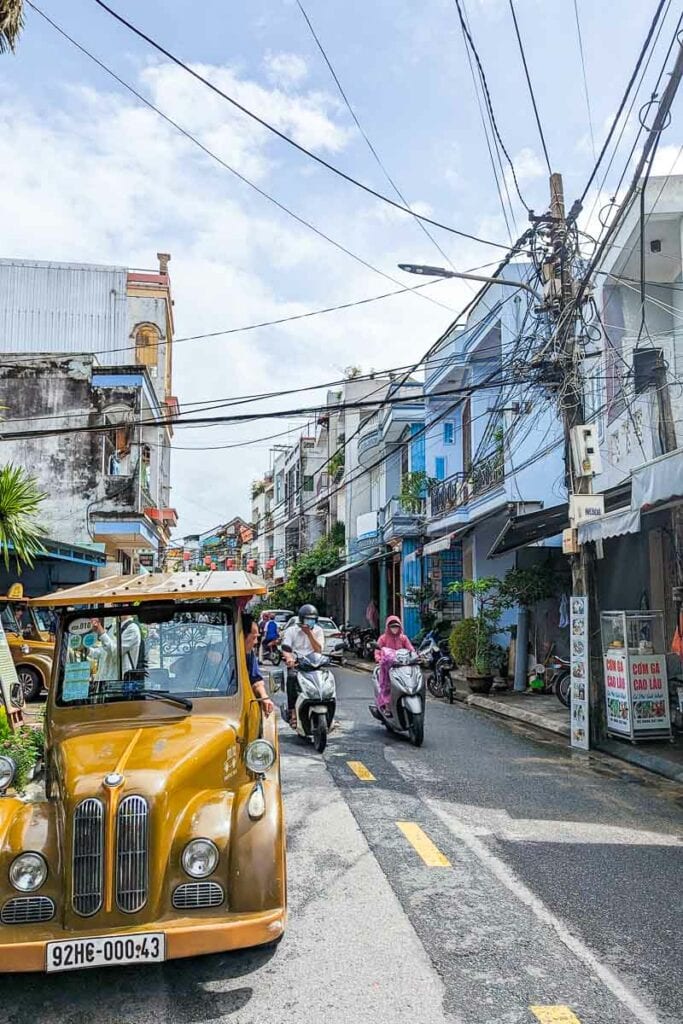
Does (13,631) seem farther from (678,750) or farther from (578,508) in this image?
(678,750)

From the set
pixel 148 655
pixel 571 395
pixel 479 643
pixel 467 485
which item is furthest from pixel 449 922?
pixel 467 485

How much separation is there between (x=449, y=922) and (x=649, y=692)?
669cm

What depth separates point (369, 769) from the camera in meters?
8.63

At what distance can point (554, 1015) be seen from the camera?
347cm

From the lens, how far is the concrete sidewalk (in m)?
9.14

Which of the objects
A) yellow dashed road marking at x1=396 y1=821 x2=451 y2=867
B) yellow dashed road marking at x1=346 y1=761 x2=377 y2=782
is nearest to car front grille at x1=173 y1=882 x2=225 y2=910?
yellow dashed road marking at x1=396 y1=821 x2=451 y2=867

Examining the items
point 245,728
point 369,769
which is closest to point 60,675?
point 245,728

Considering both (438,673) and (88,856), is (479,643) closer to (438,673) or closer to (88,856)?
(438,673)

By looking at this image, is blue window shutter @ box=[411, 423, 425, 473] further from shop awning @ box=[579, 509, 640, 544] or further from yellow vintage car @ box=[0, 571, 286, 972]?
yellow vintage car @ box=[0, 571, 286, 972]

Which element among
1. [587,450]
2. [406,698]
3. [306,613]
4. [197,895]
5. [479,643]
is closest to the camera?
[197,895]

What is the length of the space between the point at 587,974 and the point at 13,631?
1416 cm

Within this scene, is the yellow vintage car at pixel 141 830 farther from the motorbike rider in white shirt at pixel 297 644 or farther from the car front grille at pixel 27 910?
the motorbike rider in white shirt at pixel 297 644

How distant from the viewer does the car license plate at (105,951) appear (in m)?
3.44

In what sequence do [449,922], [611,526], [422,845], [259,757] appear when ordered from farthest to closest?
[611,526], [422,845], [449,922], [259,757]
